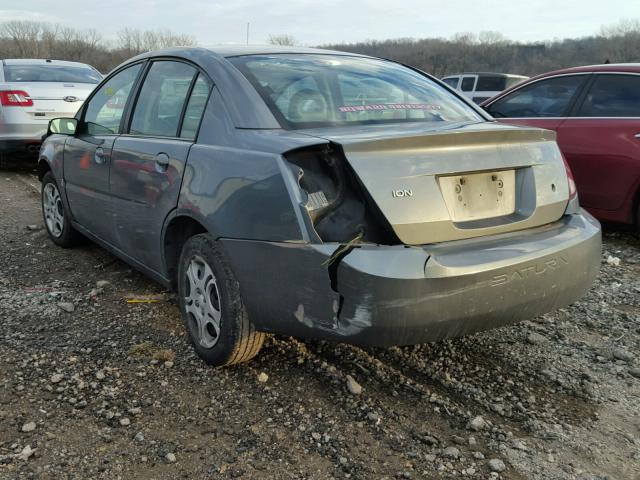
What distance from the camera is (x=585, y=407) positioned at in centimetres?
263

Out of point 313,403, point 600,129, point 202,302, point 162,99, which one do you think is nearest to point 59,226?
point 162,99

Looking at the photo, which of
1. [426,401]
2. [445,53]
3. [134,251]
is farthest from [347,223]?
[445,53]

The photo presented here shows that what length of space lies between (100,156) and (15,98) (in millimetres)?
5605

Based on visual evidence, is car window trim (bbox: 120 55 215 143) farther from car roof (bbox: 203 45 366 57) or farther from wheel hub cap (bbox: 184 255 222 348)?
wheel hub cap (bbox: 184 255 222 348)

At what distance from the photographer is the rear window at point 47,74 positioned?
8906 mm

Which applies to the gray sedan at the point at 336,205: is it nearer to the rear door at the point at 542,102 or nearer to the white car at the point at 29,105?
the rear door at the point at 542,102

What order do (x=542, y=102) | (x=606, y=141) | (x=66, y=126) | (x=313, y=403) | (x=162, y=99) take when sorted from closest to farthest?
(x=313, y=403)
(x=162, y=99)
(x=66, y=126)
(x=606, y=141)
(x=542, y=102)

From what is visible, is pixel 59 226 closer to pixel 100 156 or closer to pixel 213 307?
pixel 100 156

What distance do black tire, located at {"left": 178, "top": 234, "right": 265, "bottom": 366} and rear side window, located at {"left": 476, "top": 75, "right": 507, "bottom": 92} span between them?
67.9 feet

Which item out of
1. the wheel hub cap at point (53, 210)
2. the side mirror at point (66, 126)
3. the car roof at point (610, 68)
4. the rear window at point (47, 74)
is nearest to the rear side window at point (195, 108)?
the side mirror at point (66, 126)

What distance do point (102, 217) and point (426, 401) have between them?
7.96 ft

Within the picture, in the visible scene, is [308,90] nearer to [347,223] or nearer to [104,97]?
[347,223]

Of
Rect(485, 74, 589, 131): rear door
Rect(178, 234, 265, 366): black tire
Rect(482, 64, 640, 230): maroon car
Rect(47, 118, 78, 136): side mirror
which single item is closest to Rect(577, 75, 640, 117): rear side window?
Rect(482, 64, 640, 230): maroon car

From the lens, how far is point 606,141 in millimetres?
5117
